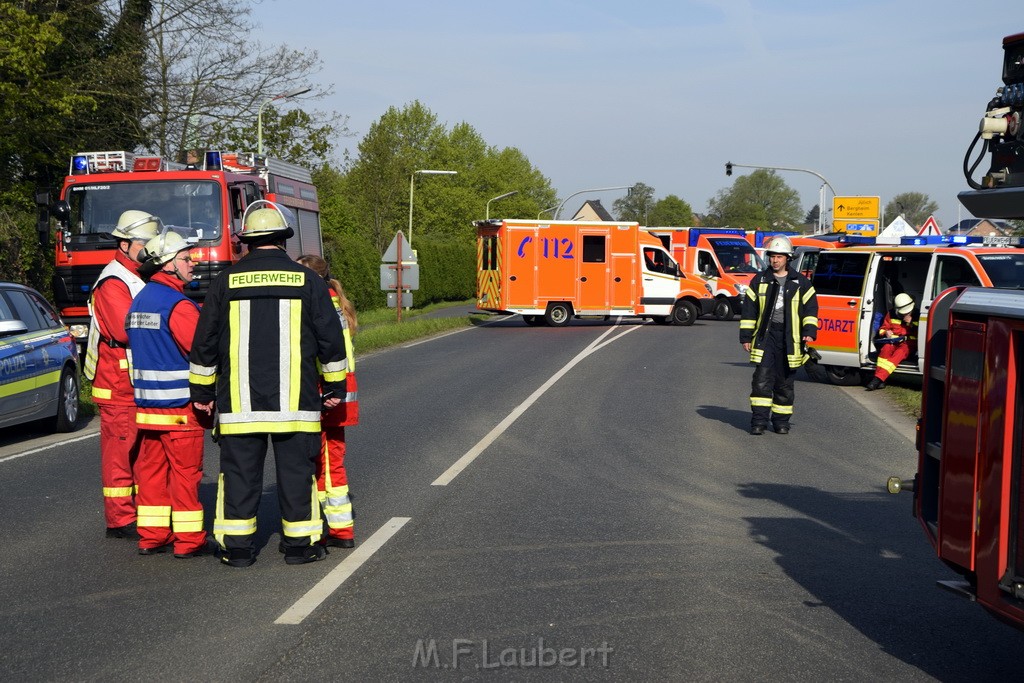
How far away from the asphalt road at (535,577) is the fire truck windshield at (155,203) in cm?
670

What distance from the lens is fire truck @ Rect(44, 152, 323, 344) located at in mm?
17828

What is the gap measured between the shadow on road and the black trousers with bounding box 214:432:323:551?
8.58 feet

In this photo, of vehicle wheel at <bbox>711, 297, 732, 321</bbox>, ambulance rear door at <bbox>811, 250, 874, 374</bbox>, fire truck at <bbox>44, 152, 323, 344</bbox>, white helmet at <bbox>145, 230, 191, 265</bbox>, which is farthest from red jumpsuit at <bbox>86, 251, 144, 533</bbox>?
vehicle wheel at <bbox>711, 297, 732, 321</bbox>

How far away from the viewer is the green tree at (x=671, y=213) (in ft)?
498

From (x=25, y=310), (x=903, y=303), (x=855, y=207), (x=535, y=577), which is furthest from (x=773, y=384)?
(x=855, y=207)

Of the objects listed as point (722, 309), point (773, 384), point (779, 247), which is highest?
point (779, 247)

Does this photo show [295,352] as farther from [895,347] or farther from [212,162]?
[212,162]

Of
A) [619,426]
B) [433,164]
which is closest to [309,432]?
[619,426]

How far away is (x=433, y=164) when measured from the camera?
9281 centimetres

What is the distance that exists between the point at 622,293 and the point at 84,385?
18.8 metres

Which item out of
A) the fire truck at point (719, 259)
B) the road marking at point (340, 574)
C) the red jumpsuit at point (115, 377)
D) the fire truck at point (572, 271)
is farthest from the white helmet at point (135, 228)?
the fire truck at point (719, 259)

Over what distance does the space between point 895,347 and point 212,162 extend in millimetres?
10743

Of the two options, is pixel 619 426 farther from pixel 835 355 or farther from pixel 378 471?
pixel 835 355

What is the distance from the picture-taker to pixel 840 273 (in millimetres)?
17031
